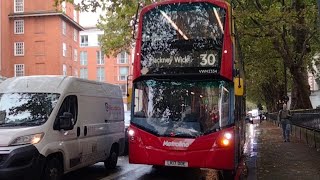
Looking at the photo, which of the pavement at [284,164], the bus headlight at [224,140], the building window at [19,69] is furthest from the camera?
the building window at [19,69]

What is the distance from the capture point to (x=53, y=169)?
903cm

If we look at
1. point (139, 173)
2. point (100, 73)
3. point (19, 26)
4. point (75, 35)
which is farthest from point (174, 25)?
point (100, 73)

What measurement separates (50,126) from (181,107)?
2914mm

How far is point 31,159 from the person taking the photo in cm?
827

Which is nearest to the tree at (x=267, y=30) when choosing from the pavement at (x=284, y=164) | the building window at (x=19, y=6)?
the pavement at (x=284, y=164)

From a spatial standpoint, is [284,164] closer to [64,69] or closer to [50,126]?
[50,126]

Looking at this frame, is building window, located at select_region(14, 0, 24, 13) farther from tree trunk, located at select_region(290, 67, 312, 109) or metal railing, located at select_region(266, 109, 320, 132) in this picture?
metal railing, located at select_region(266, 109, 320, 132)

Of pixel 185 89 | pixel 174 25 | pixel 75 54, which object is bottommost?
pixel 185 89

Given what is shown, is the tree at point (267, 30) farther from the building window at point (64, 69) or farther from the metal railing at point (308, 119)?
the building window at point (64, 69)

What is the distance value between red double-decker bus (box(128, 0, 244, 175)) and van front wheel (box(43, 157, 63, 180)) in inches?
74.2

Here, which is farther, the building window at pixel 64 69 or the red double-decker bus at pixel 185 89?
the building window at pixel 64 69

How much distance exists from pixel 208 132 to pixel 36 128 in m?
3.60

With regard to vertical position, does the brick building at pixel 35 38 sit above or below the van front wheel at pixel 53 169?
above

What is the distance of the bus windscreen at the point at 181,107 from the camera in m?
10.1
